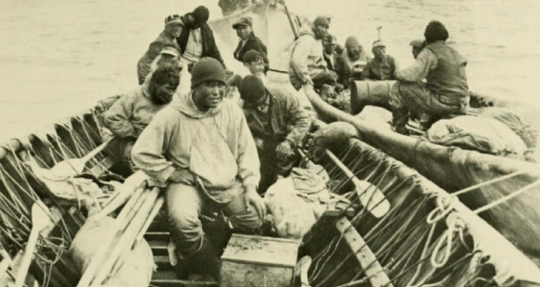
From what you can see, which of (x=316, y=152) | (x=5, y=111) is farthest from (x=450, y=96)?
(x=5, y=111)

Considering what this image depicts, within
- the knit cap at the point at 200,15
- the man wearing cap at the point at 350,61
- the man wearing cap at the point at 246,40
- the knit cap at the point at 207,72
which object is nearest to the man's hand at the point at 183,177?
the knit cap at the point at 207,72

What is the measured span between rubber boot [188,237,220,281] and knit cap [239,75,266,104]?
1.38 meters

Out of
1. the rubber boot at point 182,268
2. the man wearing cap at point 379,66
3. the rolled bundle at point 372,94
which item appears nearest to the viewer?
the rubber boot at point 182,268

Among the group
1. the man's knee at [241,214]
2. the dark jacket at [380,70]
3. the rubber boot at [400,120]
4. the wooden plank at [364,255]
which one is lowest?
the dark jacket at [380,70]

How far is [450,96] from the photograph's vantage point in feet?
18.9

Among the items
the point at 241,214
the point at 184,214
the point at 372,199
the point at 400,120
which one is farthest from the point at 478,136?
the point at 400,120

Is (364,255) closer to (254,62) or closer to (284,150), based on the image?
(284,150)

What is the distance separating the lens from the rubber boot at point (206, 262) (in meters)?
3.51

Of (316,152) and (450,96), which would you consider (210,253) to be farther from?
(450,96)

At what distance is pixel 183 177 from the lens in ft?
11.2

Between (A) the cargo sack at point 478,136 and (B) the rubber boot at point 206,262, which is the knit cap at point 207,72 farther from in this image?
(A) the cargo sack at point 478,136

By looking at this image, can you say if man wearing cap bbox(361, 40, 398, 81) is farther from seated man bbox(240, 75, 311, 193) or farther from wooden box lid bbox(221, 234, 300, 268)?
wooden box lid bbox(221, 234, 300, 268)

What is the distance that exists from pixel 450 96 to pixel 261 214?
10.2 ft

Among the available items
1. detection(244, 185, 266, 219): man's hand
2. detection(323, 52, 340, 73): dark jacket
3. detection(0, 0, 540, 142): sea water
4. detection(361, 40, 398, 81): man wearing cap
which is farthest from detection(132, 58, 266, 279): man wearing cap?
detection(0, 0, 540, 142): sea water
